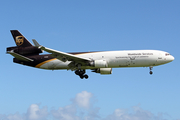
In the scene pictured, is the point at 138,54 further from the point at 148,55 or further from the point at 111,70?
the point at 111,70

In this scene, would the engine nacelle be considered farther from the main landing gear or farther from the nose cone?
the nose cone

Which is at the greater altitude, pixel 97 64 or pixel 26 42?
pixel 26 42

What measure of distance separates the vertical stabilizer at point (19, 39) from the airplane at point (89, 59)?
0.45 metres

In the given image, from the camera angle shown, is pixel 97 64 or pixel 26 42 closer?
pixel 97 64

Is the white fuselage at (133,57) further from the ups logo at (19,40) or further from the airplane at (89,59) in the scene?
the ups logo at (19,40)

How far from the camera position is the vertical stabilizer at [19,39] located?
54531 millimetres

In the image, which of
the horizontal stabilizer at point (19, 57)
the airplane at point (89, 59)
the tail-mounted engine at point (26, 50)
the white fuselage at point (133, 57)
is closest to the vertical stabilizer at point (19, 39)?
the airplane at point (89, 59)

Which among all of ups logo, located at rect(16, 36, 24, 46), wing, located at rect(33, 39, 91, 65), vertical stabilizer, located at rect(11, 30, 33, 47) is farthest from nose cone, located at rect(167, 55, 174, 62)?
ups logo, located at rect(16, 36, 24, 46)

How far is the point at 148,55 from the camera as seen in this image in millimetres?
50438

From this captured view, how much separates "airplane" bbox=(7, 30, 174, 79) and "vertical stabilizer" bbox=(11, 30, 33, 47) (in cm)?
45

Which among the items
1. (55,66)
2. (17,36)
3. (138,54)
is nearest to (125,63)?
(138,54)

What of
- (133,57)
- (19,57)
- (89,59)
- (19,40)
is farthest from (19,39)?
(133,57)

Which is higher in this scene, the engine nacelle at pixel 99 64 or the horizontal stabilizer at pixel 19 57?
the horizontal stabilizer at pixel 19 57

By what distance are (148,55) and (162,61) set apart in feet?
9.08
